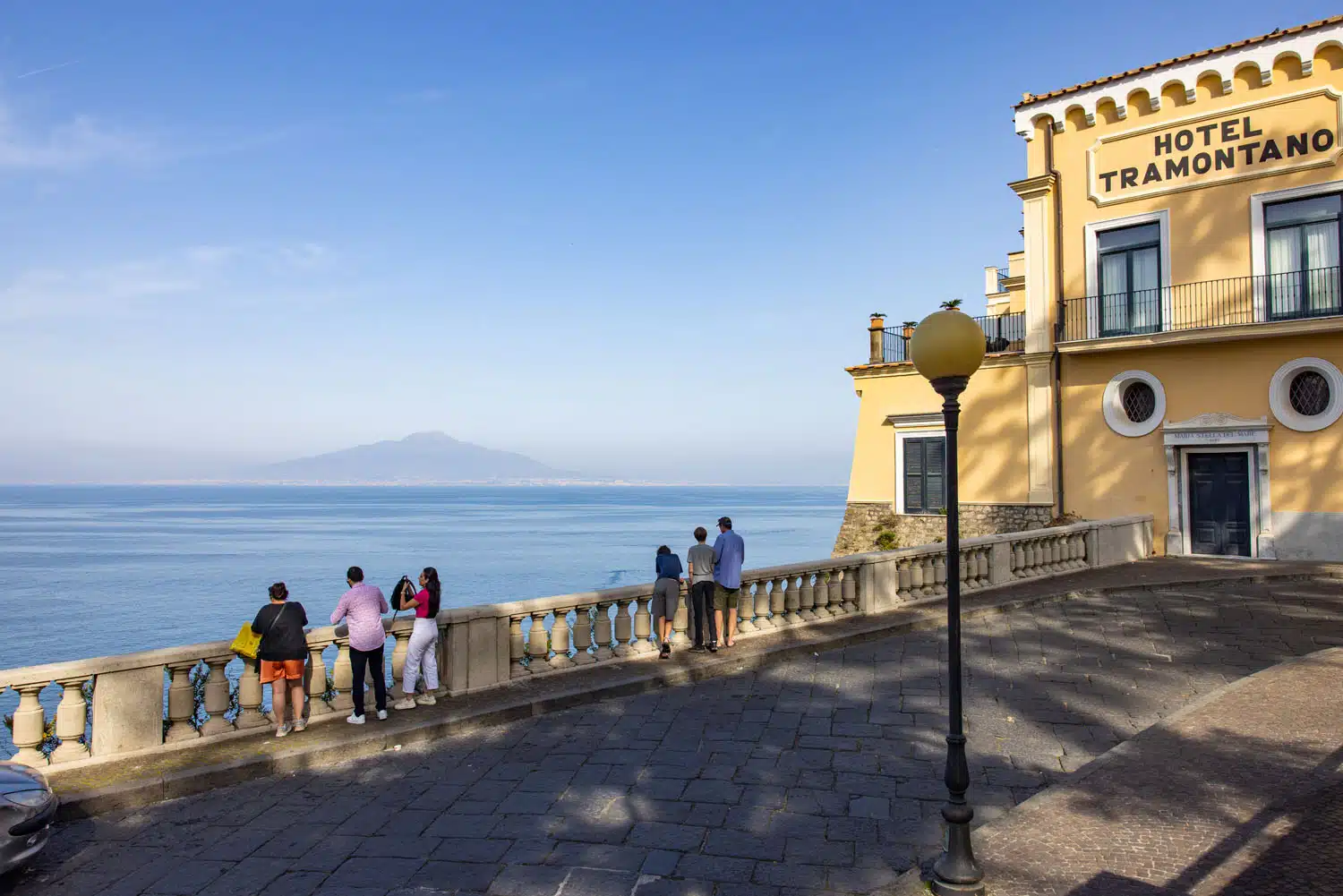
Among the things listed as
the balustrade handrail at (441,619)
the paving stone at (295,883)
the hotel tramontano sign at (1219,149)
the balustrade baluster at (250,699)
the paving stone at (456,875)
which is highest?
the hotel tramontano sign at (1219,149)

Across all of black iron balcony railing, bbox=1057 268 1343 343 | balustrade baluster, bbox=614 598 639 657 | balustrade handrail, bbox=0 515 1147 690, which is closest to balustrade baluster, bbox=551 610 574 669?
balustrade handrail, bbox=0 515 1147 690

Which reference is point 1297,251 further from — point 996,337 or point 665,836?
point 665,836

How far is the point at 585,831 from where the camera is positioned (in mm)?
5426

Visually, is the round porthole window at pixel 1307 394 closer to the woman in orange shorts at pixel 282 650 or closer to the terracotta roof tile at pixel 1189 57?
the terracotta roof tile at pixel 1189 57

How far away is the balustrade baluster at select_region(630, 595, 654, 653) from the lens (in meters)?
9.68

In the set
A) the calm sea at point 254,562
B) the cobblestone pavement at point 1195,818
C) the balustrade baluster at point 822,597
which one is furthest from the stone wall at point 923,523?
the calm sea at point 254,562

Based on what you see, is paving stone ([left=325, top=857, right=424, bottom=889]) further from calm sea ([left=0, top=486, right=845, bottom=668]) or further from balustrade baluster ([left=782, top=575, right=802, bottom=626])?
calm sea ([left=0, top=486, right=845, bottom=668])

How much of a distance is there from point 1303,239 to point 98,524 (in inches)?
5011

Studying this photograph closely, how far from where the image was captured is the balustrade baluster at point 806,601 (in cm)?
1142

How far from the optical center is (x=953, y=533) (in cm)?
494

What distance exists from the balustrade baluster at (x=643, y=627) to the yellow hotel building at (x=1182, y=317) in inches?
596

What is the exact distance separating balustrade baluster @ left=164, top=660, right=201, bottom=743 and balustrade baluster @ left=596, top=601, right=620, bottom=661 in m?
3.86

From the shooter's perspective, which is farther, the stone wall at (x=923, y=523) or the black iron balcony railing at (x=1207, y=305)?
the stone wall at (x=923, y=523)

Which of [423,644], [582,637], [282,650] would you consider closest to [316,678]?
[282,650]
